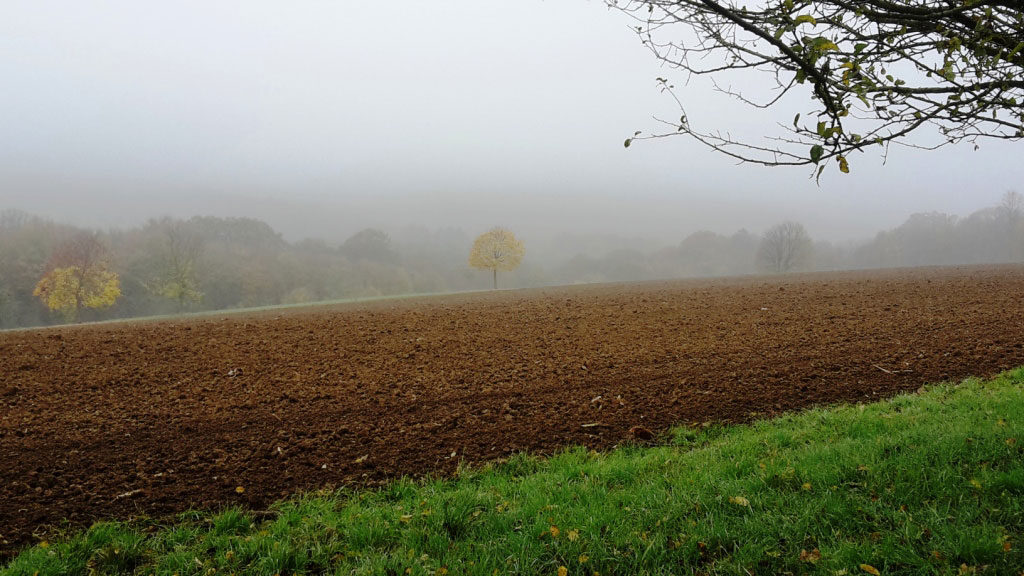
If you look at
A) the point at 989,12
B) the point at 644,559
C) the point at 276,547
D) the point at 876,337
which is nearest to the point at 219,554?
the point at 276,547

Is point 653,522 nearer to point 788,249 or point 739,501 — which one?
point 739,501

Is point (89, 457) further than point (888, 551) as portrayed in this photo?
Yes

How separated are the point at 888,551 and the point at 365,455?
16.3ft

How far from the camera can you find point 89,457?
607cm

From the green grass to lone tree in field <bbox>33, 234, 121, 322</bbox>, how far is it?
41.6 m

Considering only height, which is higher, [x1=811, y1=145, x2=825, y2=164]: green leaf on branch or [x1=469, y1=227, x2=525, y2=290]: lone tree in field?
[x1=469, y1=227, x2=525, y2=290]: lone tree in field

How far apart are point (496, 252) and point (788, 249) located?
3819 centimetres

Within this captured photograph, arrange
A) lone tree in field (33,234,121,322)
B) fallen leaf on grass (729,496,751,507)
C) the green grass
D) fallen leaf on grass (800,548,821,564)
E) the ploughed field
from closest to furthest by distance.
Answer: fallen leaf on grass (800,548,821,564)
the green grass
fallen leaf on grass (729,496,751,507)
the ploughed field
lone tree in field (33,234,121,322)

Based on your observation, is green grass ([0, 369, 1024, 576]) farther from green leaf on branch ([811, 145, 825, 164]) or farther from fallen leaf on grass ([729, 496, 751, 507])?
green leaf on branch ([811, 145, 825, 164])

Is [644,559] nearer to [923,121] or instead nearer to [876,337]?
[923,121]

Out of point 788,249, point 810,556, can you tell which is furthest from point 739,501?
point 788,249

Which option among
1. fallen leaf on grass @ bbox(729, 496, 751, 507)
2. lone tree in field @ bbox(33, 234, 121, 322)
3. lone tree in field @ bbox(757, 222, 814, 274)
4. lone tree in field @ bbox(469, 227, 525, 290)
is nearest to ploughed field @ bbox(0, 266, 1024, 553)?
fallen leaf on grass @ bbox(729, 496, 751, 507)

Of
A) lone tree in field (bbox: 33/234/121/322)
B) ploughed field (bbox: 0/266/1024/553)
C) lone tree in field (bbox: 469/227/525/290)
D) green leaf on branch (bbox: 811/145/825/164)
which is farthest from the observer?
lone tree in field (bbox: 469/227/525/290)

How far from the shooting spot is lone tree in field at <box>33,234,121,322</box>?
35969 millimetres
